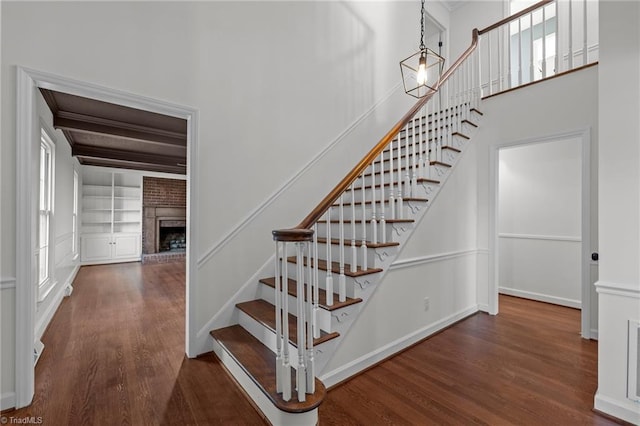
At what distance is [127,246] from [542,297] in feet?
27.4

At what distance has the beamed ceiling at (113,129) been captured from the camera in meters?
3.02

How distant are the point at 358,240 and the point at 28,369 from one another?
96.3 inches

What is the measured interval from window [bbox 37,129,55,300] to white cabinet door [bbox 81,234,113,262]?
360 centimetres

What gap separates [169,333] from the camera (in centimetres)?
290

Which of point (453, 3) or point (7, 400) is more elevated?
point (453, 3)

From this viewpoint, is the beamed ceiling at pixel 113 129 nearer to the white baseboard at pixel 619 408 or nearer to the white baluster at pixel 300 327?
the white baluster at pixel 300 327

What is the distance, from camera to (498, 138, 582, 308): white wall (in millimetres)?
3857

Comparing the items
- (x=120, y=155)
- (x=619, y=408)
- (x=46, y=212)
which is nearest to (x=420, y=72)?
(x=619, y=408)

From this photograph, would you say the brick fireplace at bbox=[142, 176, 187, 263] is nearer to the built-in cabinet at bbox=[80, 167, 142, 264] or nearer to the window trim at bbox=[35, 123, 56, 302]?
the built-in cabinet at bbox=[80, 167, 142, 264]

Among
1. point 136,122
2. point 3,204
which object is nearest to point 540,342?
point 3,204

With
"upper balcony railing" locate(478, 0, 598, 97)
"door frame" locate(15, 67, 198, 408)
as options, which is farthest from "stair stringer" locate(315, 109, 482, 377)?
"door frame" locate(15, 67, 198, 408)

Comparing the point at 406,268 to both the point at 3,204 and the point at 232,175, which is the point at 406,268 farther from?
the point at 3,204

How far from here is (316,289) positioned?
6.48 feet

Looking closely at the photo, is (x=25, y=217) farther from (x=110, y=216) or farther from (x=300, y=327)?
(x=110, y=216)
